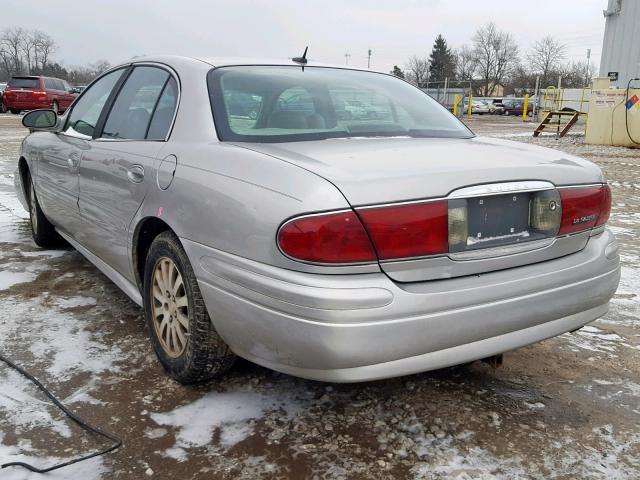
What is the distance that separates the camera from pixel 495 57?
8044 centimetres

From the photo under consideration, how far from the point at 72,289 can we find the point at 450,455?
2.76m

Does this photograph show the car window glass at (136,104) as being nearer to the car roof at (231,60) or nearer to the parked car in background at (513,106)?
the car roof at (231,60)

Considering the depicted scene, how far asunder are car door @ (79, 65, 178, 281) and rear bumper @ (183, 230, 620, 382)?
669 mm

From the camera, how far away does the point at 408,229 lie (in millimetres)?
1942

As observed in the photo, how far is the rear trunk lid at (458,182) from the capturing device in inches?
77.2

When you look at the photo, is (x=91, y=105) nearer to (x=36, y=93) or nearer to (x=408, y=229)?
(x=408, y=229)

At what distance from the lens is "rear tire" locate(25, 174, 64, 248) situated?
4691mm

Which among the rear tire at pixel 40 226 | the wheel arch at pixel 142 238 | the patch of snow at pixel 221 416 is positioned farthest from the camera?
the rear tire at pixel 40 226

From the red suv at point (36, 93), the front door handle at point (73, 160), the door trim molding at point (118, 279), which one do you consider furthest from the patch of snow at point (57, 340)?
the red suv at point (36, 93)

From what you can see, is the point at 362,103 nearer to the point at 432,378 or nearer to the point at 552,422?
the point at 432,378

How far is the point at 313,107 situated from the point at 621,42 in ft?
66.7

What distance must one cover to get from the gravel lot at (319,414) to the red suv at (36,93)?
24.0 m

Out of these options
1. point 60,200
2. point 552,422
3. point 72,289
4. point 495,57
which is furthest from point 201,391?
point 495,57

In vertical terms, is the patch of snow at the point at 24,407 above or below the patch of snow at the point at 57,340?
below
